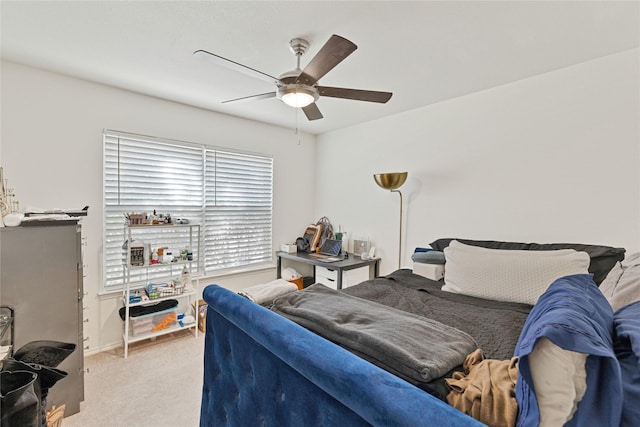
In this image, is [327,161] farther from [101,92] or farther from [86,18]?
[86,18]

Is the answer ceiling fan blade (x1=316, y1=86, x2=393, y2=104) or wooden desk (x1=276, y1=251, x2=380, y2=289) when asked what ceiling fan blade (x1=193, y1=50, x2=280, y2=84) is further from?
wooden desk (x1=276, y1=251, x2=380, y2=289)

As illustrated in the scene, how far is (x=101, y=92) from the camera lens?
2648 millimetres

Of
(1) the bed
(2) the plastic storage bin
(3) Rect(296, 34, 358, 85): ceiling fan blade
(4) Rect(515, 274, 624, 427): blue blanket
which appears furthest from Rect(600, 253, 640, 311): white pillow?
(2) the plastic storage bin

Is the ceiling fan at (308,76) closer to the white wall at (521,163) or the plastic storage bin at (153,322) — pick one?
the white wall at (521,163)

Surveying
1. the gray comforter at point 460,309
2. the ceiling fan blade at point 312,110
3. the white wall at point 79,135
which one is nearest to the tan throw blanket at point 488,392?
the gray comforter at point 460,309

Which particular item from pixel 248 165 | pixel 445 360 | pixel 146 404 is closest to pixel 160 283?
pixel 146 404

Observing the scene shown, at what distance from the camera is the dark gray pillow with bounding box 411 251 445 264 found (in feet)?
8.19

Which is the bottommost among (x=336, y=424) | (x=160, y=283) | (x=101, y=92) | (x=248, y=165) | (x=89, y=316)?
(x=89, y=316)

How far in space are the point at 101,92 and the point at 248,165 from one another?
61.8 inches

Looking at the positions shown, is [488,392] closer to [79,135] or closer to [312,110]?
[312,110]

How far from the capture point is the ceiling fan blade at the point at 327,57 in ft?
4.73

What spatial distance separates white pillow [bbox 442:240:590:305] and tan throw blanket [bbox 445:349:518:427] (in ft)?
3.92

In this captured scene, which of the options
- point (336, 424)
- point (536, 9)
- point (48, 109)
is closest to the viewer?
point (336, 424)

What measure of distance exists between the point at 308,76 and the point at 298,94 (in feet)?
0.46
